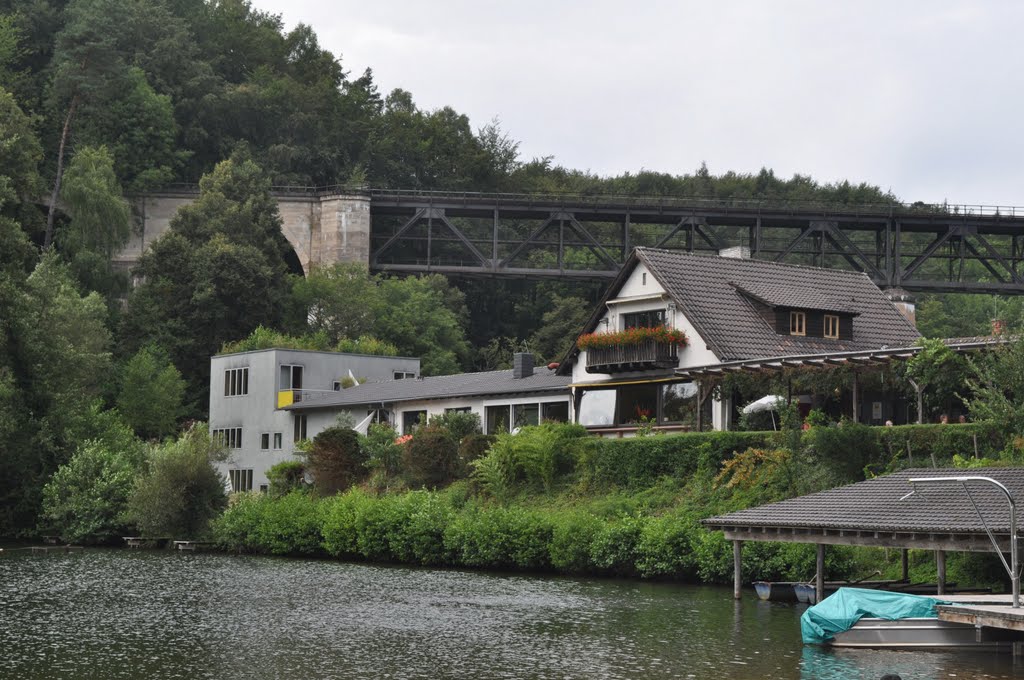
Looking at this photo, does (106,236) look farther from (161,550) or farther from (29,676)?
(29,676)

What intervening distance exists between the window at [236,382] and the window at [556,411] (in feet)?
63.3

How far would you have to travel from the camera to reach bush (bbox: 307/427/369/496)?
63562 millimetres

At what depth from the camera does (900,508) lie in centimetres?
3559

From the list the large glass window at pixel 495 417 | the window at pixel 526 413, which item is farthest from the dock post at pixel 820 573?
the large glass window at pixel 495 417

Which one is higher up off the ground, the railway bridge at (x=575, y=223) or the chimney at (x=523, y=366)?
→ the railway bridge at (x=575, y=223)

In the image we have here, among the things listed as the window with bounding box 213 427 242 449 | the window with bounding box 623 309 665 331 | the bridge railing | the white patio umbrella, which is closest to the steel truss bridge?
the bridge railing

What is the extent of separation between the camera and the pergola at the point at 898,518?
3325 centimetres

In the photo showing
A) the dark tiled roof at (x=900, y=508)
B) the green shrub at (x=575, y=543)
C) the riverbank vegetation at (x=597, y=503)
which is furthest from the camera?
the green shrub at (x=575, y=543)

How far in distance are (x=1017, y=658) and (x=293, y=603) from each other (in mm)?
18911

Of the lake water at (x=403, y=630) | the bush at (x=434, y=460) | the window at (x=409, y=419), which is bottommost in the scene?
the lake water at (x=403, y=630)

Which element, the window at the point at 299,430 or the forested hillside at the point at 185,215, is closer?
the forested hillside at the point at 185,215

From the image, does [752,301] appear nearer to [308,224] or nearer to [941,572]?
[941,572]

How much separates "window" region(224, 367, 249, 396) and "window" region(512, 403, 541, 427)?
1800 centimetres

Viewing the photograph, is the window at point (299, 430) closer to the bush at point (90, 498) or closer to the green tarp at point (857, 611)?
the bush at point (90, 498)
